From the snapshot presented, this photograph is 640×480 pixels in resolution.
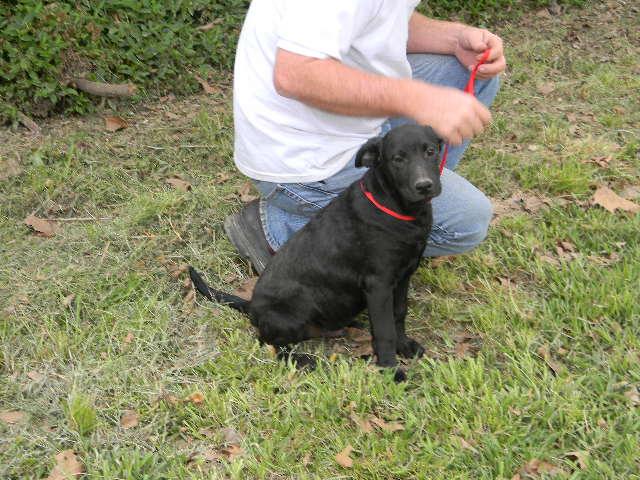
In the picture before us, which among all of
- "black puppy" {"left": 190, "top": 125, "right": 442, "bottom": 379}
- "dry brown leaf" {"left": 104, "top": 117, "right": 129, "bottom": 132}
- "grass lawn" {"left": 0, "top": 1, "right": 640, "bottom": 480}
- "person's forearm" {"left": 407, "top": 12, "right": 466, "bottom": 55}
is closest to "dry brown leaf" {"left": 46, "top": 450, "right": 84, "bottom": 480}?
"grass lawn" {"left": 0, "top": 1, "right": 640, "bottom": 480}

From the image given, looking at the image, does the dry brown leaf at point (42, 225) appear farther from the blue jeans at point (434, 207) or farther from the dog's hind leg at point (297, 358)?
the dog's hind leg at point (297, 358)

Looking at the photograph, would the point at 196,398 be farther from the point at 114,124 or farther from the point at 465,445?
the point at 114,124

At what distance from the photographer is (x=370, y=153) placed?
9.62 ft

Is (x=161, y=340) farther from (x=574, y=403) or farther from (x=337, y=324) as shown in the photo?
(x=574, y=403)

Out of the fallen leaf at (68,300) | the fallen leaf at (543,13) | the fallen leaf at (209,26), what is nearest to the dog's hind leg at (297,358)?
the fallen leaf at (68,300)

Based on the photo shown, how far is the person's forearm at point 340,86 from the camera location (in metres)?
2.85

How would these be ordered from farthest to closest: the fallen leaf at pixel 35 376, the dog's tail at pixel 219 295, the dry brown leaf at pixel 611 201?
the dry brown leaf at pixel 611 201
the dog's tail at pixel 219 295
the fallen leaf at pixel 35 376

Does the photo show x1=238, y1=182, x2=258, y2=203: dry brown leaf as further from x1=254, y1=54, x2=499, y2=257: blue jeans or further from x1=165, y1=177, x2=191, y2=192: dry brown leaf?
x1=254, y1=54, x2=499, y2=257: blue jeans

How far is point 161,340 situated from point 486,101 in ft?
7.24

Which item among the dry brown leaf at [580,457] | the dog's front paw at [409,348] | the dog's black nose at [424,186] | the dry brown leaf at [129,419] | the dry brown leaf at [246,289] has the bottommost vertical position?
the dry brown leaf at [246,289]

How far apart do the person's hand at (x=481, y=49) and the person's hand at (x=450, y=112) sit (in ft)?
3.21

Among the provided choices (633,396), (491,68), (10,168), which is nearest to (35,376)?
(10,168)

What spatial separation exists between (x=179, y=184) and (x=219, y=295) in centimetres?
144

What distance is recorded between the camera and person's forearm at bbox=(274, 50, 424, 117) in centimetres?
285
